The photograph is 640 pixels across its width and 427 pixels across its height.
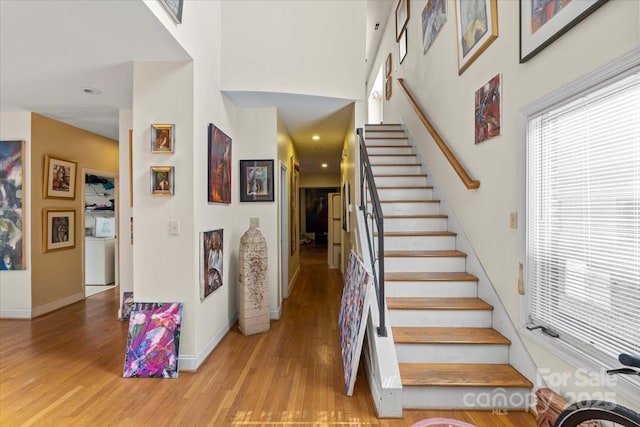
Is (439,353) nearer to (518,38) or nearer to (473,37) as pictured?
(518,38)

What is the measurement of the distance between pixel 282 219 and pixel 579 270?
11.9ft

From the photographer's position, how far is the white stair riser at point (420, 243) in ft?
10.0

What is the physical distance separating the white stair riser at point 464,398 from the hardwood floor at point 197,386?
5 cm

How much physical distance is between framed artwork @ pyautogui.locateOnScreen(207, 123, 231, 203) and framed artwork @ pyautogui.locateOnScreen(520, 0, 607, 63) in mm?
2595

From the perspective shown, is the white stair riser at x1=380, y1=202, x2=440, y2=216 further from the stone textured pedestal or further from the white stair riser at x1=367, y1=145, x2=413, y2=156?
the stone textured pedestal

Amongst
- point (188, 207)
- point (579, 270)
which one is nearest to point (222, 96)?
point (188, 207)

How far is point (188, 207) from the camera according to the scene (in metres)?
2.72

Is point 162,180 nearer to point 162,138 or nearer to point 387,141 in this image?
point 162,138

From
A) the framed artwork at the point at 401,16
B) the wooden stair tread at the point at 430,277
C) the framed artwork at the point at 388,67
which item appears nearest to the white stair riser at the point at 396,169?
the wooden stair tread at the point at 430,277

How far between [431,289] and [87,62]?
3.49 meters

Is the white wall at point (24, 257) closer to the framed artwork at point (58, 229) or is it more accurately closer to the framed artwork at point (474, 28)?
the framed artwork at point (58, 229)


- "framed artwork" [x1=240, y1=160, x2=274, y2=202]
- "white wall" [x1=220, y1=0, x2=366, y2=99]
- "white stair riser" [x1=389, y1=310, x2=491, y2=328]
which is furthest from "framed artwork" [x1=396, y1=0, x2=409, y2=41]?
"white stair riser" [x1=389, y1=310, x2=491, y2=328]

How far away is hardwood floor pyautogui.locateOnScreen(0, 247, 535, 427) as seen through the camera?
2.03m

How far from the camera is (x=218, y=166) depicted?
3242mm
